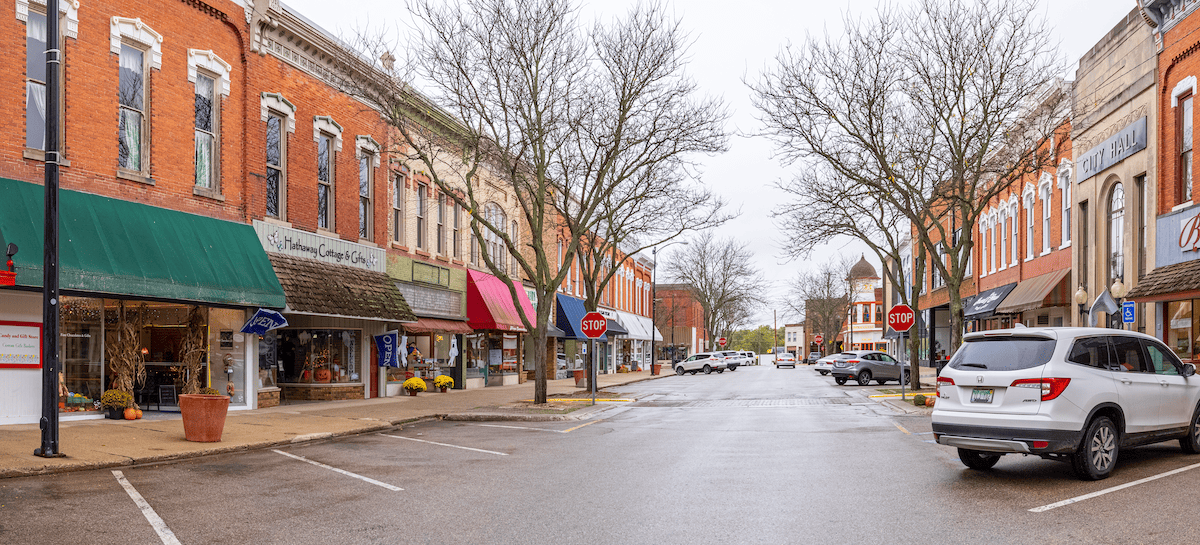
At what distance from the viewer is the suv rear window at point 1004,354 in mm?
9953

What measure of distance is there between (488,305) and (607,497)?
23.2 meters

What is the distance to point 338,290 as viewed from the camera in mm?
22406

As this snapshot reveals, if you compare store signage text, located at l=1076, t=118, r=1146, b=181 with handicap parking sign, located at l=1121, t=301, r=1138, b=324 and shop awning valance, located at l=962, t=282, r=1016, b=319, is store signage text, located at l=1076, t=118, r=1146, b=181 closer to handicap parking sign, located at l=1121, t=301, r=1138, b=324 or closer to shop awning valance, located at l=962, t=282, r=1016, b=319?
handicap parking sign, located at l=1121, t=301, r=1138, b=324

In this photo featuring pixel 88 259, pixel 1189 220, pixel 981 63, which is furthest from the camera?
pixel 981 63

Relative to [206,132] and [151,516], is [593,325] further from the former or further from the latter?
[151,516]

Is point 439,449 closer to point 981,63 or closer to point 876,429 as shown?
point 876,429

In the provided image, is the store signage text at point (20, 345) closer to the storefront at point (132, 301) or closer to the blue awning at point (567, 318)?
the storefront at point (132, 301)

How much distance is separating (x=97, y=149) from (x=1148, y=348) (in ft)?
55.6

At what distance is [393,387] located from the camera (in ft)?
88.8

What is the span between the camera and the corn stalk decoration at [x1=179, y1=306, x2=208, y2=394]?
18953 mm

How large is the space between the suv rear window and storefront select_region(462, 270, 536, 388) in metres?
21.1

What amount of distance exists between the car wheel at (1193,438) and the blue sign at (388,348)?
19208 mm

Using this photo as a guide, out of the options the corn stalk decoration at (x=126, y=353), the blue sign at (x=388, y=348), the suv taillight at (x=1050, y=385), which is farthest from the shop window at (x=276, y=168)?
the suv taillight at (x=1050, y=385)

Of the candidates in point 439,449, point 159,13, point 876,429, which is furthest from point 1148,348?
point 159,13
